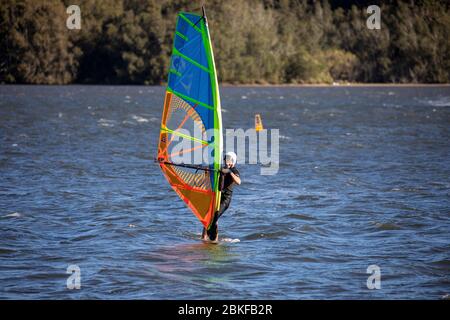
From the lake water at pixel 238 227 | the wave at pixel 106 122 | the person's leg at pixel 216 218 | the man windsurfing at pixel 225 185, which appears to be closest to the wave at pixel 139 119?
the wave at pixel 106 122

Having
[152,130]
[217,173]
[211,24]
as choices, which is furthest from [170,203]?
[211,24]

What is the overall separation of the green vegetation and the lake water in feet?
266

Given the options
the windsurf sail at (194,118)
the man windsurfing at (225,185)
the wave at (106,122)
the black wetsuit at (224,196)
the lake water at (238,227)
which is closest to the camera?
the lake water at (238,227)

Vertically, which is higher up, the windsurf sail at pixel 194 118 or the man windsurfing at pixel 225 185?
the windsurf sail at pixel 194 118

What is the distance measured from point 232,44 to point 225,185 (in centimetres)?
10637

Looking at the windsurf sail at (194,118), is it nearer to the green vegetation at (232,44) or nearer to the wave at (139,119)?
the wave at (139,119)

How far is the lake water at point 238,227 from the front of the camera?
1127 centimetres

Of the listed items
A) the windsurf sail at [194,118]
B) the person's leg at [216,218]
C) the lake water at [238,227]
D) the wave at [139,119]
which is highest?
the windsurf sail at [194,118]

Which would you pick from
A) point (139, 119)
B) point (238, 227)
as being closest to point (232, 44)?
point (139, 119)

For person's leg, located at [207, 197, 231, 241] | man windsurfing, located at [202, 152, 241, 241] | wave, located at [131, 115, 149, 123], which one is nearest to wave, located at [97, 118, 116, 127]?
wave, located at [131, 115, 149, 123]

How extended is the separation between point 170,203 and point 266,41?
347 feet

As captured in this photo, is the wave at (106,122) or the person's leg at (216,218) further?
the wave at (106,122)

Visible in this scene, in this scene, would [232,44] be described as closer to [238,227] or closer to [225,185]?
[238,227]

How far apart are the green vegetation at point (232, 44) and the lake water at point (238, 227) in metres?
81.2
